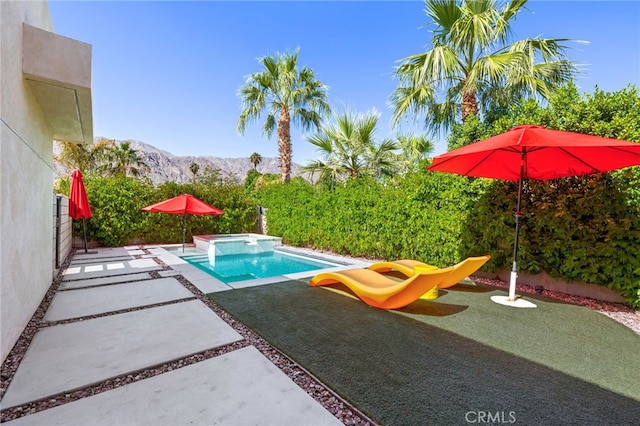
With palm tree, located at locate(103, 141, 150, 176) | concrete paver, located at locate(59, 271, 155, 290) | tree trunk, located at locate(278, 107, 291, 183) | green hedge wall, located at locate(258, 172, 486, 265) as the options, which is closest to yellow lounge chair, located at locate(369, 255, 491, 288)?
green hedge wall, located at locate(258, 172, 486, 265)

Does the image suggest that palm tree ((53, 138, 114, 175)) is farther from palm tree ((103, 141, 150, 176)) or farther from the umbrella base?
the umbrella base

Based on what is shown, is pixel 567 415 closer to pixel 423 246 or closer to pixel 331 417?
pixel 331 417

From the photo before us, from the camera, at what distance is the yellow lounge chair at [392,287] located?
4066 millimetres

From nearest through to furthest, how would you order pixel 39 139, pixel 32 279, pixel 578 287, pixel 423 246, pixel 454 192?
pixel 32 279 < pixel 39 139 < pixel 578 287 < pixel 454 192 < pixel 423 246

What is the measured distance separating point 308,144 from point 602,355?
10261 millimetres

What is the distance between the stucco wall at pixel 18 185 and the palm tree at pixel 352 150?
27.1 ft

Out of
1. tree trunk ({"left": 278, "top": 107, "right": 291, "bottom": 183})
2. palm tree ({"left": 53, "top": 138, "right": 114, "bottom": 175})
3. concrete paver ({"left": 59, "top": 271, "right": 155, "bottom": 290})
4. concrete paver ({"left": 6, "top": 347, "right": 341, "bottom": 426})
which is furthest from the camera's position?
palm tree ({"left": 53, "top": 138, "right": 114, "bottom": 175})

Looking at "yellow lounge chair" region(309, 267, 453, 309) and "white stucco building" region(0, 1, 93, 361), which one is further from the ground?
"white stucco building" region(0, 1, 93, 361)

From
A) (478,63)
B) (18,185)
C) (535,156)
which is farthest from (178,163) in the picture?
(535,156)

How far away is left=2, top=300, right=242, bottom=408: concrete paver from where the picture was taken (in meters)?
2.54

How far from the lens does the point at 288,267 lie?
879cm

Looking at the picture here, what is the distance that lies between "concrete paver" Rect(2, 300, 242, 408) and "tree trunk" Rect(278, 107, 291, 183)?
1250 centimetres

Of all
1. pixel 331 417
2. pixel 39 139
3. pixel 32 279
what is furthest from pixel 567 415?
pixel 39 139

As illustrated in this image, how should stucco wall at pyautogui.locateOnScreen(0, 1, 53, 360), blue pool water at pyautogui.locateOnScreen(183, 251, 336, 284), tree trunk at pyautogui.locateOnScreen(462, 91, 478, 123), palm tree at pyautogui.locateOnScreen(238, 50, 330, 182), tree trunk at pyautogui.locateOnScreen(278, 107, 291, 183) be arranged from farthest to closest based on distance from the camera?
1. tree trunk at pyautogui.locateOnScreen(278, 107, 291, 183)
2. palm tree at pyautogui.locateOnScreen(238, 50, 330, 182)
3. tree trunk at pyautogui.locateOnScreen(462, 91, 478, 123)
4. blue pool water at pyautogui.locateOnScreen(183, 251, 336, 284)
5. stucco wall at pyautogui.locateOnScreen(0, 1, 53, 360)
